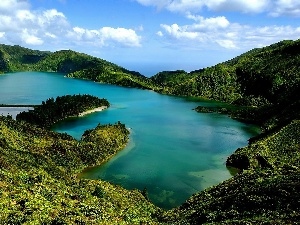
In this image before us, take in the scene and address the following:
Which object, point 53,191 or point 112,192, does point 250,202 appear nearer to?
point 112,192

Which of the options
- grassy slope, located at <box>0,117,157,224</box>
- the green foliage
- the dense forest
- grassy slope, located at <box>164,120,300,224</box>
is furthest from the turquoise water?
grassy slope, located at <box>164,120,300,224</box>

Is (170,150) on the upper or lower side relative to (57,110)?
lower

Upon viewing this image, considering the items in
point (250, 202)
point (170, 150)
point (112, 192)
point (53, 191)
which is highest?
point (250, 202)

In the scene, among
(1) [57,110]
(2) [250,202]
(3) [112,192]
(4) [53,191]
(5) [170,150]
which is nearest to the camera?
(2) [250,202]

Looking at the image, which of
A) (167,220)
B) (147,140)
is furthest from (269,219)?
(147,140)

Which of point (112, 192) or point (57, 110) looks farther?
point (57, 110)

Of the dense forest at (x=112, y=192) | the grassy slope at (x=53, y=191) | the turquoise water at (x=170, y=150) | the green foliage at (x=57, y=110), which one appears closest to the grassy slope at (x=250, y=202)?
the dense forest at (x=112, y=192)

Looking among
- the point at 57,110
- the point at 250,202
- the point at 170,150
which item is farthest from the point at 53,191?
the point at 57,110
